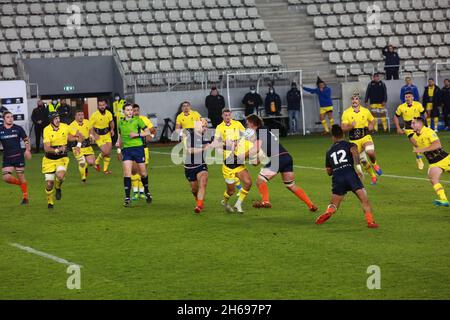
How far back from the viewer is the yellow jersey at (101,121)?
27.1 meters

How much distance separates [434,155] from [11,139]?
29.6ft

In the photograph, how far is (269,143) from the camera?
1802 centimetres

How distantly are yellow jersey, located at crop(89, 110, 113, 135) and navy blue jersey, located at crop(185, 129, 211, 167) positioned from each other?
867cm

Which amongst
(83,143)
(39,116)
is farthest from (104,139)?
(39,116)

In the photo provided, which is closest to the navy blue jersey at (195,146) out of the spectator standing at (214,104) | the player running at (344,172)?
the player running at (344,172)

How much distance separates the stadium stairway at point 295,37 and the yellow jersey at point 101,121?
15947 mm

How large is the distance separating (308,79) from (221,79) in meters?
4.22

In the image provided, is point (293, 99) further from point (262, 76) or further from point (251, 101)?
point (262, 76)

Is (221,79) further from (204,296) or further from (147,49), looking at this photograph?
(204,296)

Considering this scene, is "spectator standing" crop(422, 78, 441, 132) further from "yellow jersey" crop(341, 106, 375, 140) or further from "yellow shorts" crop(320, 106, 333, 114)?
"yellow jersey" crop(341, 106, 375, 140)

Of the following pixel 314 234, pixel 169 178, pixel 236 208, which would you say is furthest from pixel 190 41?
pixel 314 234

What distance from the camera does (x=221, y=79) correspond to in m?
39.9

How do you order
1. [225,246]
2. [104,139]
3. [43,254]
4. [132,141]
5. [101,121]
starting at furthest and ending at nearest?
1. [104,139]
2. [101,121]
3. [132,141]
4. [225,246]
5. [43,254]

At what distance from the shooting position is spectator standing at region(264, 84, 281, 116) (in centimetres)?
3816
